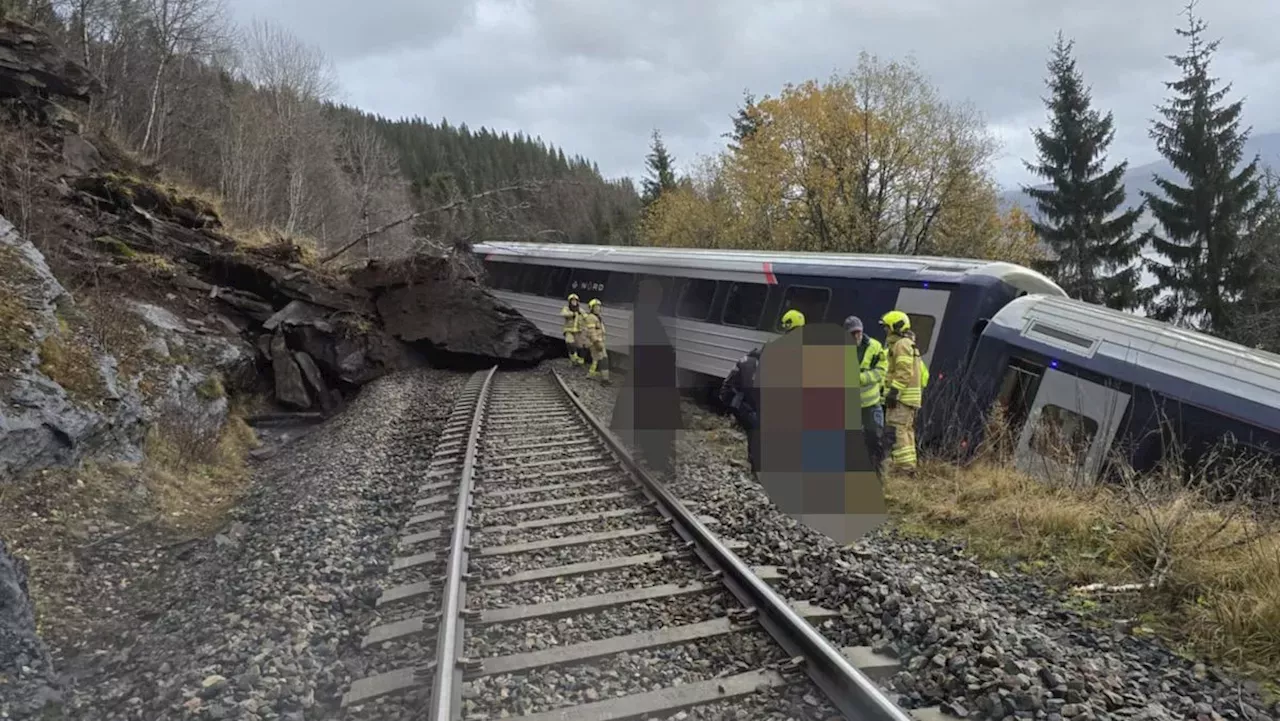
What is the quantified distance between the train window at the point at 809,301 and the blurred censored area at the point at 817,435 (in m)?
6.49

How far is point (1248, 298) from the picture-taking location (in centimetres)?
2269

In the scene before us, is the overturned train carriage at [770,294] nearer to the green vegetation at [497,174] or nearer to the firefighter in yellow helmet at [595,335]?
the firefighter in yellow helmet at [595,335]

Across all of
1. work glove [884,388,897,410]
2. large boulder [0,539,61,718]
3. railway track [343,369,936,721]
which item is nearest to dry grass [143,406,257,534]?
railway track [343,369,936,721]

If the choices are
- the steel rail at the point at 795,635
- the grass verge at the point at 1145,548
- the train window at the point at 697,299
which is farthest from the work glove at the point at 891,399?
the train window at the point at 697,299

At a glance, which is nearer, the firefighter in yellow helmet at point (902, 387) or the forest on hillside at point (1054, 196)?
the firefighter in yellow helmet at point (902, 387)

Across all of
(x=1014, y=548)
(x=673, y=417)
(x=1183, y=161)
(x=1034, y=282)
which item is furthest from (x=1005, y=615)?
(x=1183, y=161)

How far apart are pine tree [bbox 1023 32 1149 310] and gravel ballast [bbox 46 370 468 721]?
2644 centimetres

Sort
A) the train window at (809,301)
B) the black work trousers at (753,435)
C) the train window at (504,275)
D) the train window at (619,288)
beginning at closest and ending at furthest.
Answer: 1. the black work trousers at (753,435)
2. the train window at (809,301)
3. the train window at (619,288)
4. the train window at (504,275)

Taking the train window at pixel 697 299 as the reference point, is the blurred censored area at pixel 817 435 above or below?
below

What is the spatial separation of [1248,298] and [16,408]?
29.3 meters

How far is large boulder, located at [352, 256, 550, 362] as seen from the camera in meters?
17.4

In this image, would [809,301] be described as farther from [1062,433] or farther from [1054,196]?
[1054,196]

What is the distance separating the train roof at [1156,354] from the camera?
21.7ft

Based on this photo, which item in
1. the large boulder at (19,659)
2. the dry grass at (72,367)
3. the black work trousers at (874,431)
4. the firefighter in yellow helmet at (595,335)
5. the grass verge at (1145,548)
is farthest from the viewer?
the firefighter in yellow helmet at (595,335)
